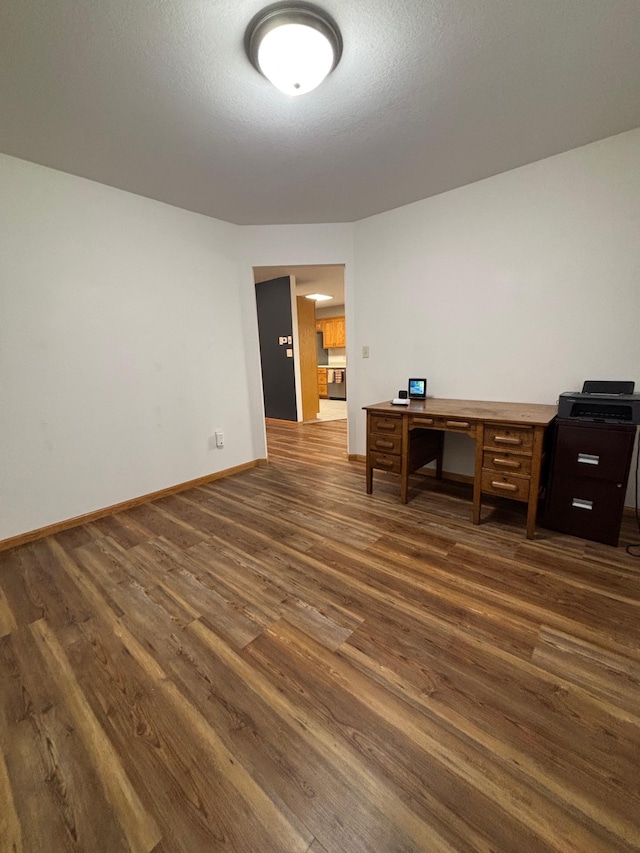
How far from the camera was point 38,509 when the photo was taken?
2270mm

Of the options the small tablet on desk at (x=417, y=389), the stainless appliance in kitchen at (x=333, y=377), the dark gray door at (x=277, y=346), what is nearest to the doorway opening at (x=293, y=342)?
the dark gray door at (x=277, y=346)

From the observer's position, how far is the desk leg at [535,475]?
194 centimetres

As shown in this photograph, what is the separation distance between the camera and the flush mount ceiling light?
1227mm

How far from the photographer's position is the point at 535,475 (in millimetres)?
1982

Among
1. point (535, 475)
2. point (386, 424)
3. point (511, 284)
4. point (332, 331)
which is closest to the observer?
point (535, 475)

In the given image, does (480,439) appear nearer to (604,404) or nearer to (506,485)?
(506,485)

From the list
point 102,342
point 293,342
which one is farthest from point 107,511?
point 293,342

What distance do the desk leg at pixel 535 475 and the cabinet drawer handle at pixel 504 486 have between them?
95mm

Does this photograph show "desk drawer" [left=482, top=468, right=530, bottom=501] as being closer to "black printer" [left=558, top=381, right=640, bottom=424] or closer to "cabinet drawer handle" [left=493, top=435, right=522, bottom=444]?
"cabinet drawer handle" [left=493, top=435, right=522, bottom=444]

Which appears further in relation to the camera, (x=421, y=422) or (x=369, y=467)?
(x=369, y=467)

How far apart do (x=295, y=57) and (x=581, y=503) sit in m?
2.78

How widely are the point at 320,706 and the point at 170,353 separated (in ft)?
9.13

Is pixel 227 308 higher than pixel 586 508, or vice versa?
pixel 227 308

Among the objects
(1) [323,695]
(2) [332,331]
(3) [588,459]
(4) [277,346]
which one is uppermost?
(2) [332,331]
